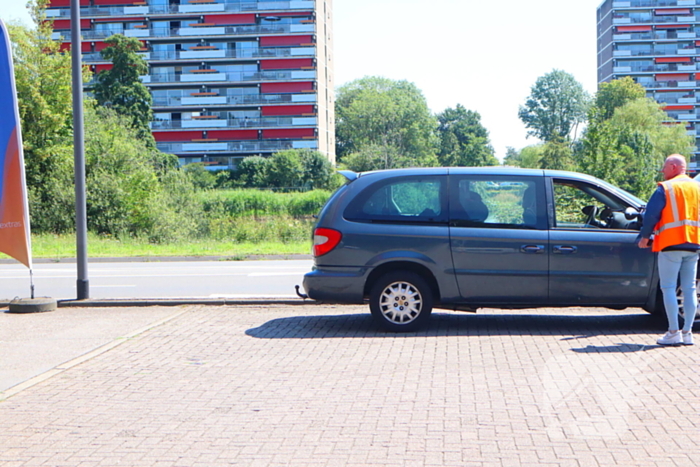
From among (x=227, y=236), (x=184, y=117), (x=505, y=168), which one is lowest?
(x=227, y=236)

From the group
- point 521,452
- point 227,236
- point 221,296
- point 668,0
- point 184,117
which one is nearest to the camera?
point 521,452

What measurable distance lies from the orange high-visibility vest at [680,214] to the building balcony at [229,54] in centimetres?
7564

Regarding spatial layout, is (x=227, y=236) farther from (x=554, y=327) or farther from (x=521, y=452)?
(x=521, y=452)

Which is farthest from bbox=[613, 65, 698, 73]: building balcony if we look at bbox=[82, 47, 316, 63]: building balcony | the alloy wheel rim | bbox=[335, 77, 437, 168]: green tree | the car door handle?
the alloy wheel rim

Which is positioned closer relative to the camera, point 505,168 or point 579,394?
point 579,394

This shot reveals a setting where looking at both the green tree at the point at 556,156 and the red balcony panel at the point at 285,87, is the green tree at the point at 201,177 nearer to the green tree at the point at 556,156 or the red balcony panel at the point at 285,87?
the red balcony panel at the point at 285,87

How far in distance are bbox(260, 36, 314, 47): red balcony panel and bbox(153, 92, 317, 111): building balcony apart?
5.31 m

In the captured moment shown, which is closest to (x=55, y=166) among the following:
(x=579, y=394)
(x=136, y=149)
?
(x=136, y=149)

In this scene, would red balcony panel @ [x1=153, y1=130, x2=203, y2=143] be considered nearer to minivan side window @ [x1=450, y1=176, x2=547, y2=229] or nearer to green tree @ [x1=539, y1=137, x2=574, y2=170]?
green tree @ [x1=539, y1=137, x2=574, y2=170]

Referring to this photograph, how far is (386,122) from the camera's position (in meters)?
103

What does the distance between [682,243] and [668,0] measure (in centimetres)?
10744

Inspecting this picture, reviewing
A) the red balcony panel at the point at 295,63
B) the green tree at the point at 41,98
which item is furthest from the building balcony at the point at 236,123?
the green tree at the point at 41,98

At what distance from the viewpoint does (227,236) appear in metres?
30.3

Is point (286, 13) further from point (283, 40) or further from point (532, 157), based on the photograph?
point (532, 157)
